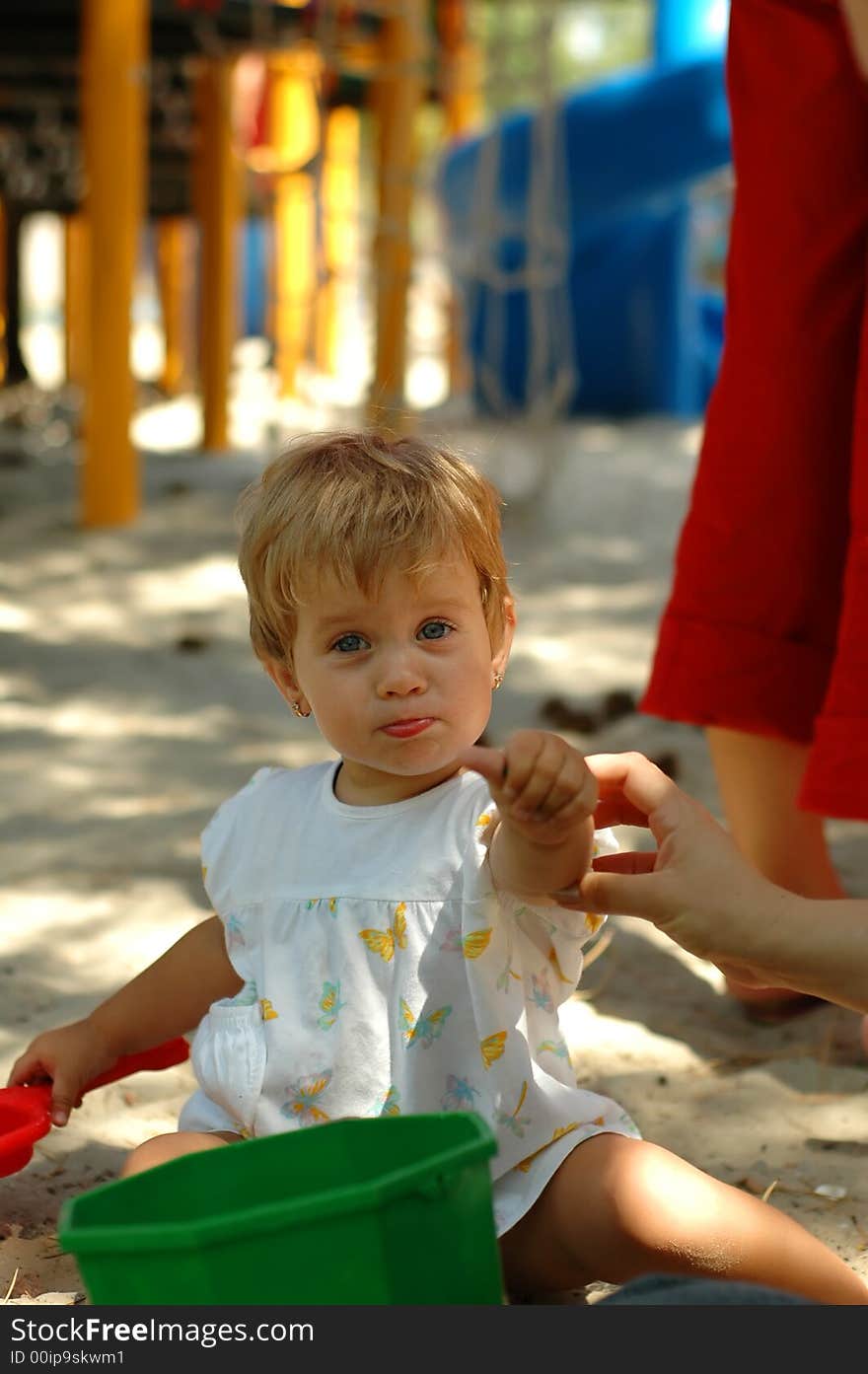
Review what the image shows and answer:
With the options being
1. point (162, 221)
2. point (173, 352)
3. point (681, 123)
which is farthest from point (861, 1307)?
point (162, 221)

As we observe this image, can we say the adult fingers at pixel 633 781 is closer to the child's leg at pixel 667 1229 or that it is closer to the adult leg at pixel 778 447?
the child's leg at pixel 667 1229

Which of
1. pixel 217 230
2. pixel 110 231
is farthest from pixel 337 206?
pixel 110 231

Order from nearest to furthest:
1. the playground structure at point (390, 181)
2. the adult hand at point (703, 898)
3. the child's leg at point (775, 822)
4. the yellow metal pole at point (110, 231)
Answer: the adult hand at point (703, 898)
the child's leg at point (775, 822)
the yellow metal pole at point (110, 231)
the playground structure at point (390, 181)

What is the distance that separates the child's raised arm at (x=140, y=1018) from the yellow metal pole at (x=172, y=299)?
7864 millimetres

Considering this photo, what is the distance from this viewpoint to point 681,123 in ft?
17.7

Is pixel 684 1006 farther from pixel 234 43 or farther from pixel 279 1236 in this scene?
pixel 234 43

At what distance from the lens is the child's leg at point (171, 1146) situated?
133 centimetres

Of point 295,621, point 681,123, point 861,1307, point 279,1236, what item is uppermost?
point 681,123

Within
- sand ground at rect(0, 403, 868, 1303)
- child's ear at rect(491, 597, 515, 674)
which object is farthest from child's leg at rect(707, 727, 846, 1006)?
child's ear at rect(491, 597, 515, 674)

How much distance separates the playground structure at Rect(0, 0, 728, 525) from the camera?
4.62m

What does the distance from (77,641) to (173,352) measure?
6083mm

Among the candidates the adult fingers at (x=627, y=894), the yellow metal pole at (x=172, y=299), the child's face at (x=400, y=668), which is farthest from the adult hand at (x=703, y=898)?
the yellow metal pole at (x=172, y=299)

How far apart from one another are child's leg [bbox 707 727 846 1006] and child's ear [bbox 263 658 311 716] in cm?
65

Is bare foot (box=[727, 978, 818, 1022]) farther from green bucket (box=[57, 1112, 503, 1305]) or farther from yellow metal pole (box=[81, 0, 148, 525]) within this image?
yellow metal pole (box=[81, 0, 148, 525])
